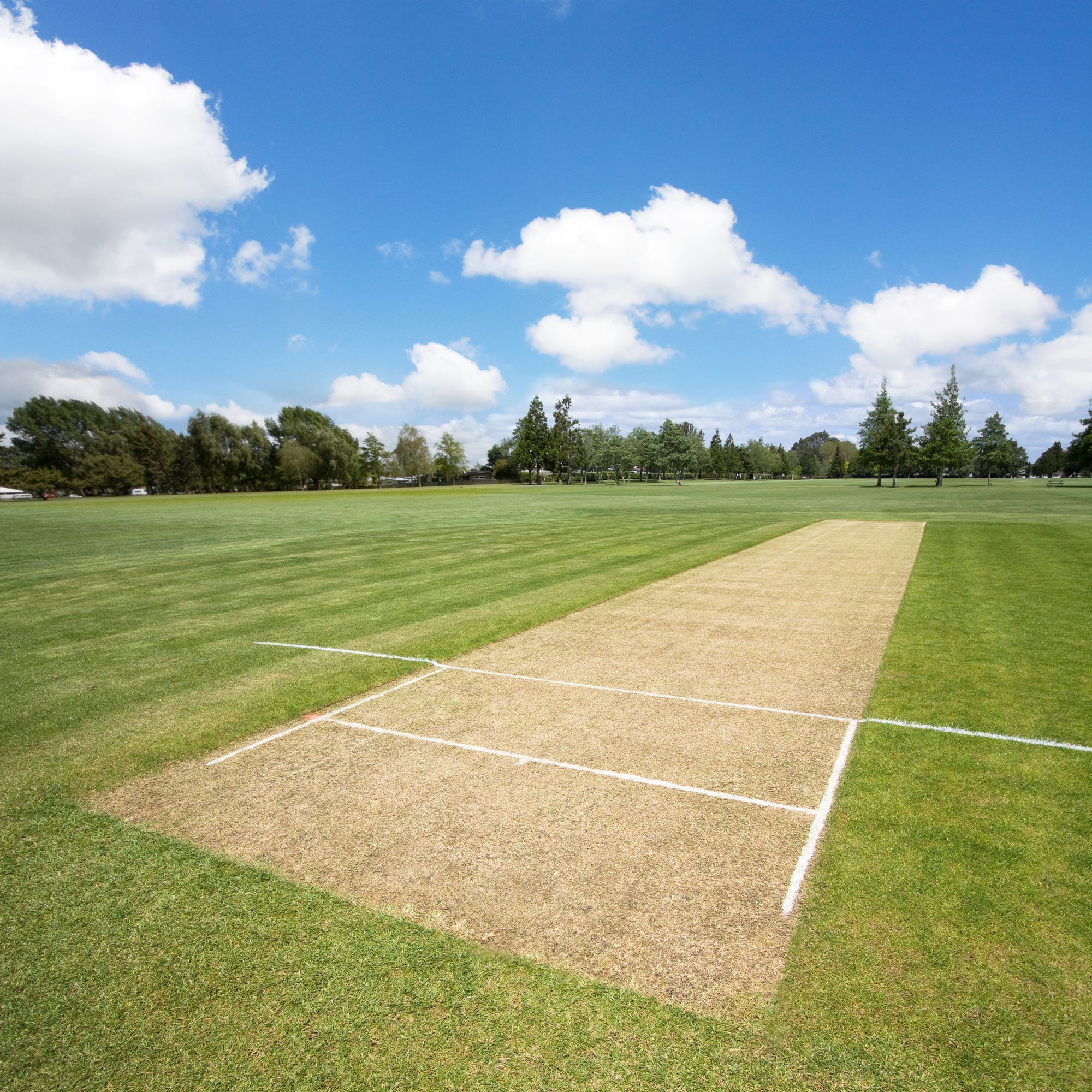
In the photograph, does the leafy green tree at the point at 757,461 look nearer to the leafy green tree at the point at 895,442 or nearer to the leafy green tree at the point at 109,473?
the leafy green tree at the point at 895,442

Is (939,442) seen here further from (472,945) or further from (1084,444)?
(472,945)

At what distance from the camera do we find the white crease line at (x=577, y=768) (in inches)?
229

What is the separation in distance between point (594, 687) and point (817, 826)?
3.81 m

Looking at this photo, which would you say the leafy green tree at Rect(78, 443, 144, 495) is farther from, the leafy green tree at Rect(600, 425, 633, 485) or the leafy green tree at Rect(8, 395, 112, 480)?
the leafy green tree at Rect(600, 425, 633, 485)

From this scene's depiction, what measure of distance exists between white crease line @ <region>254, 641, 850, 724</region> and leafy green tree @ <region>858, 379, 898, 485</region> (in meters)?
95.4

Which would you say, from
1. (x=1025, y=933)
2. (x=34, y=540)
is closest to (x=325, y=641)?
(x=1025, y=933)

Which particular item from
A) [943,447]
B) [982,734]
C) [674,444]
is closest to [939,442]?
[943,447]

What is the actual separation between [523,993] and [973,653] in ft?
31.9

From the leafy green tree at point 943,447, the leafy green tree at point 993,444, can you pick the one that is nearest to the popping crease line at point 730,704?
the leafy green tree at point 943,447

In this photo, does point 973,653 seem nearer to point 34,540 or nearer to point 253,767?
point 253,767

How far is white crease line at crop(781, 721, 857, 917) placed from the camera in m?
4.55

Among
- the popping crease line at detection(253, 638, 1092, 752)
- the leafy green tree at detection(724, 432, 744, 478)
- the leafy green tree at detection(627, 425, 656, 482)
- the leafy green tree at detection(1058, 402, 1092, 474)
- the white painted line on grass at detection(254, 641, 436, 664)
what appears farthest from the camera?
the leafy green tree at detection(724, 432, 744, 478)

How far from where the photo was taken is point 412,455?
139625 millimetres

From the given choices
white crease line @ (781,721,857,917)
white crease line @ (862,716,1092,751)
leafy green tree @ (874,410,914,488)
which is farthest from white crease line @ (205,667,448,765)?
leafy green tree @ (874,410,914,488)
